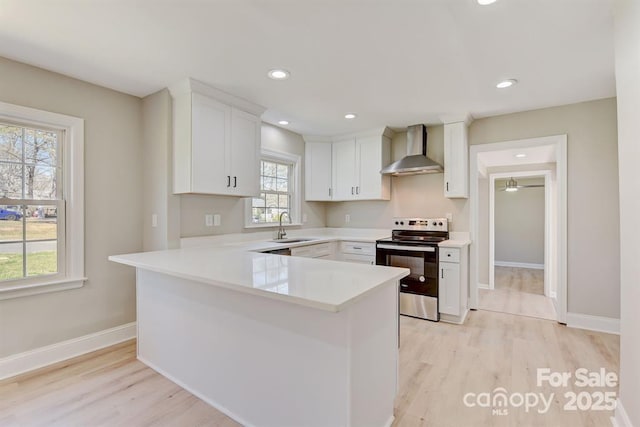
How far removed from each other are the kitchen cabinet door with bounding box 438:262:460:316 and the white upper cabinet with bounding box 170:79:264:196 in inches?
90.9

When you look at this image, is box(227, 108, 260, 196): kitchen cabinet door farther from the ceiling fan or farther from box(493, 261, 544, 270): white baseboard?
box(493, 261, 544, 270): white baseboard

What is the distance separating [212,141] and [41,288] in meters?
1.81

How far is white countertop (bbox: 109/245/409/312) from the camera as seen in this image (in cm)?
129

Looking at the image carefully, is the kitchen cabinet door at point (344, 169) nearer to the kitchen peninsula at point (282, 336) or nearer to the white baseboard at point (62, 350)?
the kitchen peninsula at point (282, 336)

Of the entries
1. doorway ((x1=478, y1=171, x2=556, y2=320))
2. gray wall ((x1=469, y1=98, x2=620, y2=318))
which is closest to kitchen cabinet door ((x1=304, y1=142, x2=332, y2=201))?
gray wall ((x1=469, y1=98, x2=620, y2=318))

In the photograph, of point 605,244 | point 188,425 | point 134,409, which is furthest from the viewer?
point 605,244

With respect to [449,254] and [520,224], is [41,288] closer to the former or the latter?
[449,254]

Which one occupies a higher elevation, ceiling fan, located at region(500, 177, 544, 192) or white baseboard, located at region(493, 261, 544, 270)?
ceiling fan, located at region(500, 177, 544, 192)

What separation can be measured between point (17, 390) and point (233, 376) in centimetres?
159

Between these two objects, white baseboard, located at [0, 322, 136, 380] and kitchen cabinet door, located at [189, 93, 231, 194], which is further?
kitchen cabinet door, located at [189, 93, 231, 194]

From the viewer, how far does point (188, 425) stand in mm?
1758

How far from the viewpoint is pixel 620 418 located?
5.42 feet


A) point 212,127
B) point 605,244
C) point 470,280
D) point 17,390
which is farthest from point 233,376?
point 605,244

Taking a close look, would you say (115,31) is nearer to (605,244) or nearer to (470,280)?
(470,280)
